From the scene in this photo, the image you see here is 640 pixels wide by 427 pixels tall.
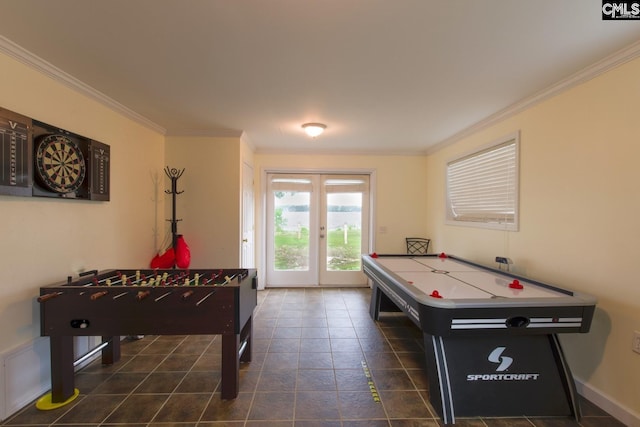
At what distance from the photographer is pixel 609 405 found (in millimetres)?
1867

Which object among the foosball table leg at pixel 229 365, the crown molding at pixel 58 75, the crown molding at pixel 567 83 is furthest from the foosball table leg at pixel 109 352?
the crown molding at pixel 567 83

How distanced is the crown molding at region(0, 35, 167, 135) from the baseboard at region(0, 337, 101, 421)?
190 cm

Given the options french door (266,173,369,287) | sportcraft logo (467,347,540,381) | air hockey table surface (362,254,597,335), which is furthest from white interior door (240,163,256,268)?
sportcraft logo (467,347,540,381)

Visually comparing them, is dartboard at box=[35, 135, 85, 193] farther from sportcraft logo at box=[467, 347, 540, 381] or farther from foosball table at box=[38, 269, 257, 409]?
sportcraft logo at box=[467, 347, 540, 381]

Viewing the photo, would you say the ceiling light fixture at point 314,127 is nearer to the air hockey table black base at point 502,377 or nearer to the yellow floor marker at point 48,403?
the air hockey table black base at point 502,377

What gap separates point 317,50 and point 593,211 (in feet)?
7.24

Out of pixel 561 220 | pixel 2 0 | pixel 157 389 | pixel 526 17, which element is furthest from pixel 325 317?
pixel 2 0

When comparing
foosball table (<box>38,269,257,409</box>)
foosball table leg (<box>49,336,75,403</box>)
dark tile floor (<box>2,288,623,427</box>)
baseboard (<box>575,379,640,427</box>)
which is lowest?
dark tile floor (<box>2,288,623,427</box>)

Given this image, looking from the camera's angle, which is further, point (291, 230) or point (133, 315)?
point (291, 230)

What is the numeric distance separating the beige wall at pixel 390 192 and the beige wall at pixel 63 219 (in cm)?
199

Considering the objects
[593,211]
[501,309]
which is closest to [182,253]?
[501,309]

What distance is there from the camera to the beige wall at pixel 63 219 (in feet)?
5.99

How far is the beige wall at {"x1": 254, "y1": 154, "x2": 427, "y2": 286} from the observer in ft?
15.5

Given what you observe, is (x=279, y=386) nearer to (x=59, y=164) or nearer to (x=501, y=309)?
(x=501, y=309)
